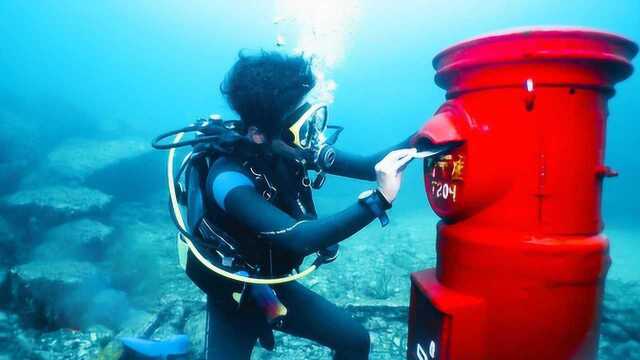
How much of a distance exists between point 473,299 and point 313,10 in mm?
3918

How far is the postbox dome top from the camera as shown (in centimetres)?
150

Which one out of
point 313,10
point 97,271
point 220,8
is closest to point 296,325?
point 313,10

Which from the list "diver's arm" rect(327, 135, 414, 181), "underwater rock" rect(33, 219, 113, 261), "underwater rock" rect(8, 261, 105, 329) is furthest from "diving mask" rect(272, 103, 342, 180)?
"underwater rock" rect(33, 219, 113, 261)

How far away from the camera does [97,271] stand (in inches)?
279

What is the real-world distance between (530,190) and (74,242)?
9.87m

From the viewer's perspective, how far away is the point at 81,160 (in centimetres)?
1467

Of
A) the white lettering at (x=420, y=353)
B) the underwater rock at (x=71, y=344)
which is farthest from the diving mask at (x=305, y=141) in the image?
the underwater rock at (x=71, y=344)

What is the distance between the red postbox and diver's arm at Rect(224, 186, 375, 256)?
0.44 metres

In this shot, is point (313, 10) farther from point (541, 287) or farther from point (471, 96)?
point (541, 287)

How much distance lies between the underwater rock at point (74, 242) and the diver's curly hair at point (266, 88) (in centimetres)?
842

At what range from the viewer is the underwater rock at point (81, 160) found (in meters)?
13.8

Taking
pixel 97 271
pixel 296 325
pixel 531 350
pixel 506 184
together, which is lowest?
pixel 97 271

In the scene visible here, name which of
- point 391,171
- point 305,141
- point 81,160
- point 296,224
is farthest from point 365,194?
point 81,160

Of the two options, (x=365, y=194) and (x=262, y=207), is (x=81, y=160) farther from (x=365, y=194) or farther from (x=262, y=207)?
(x=365, y=194)
